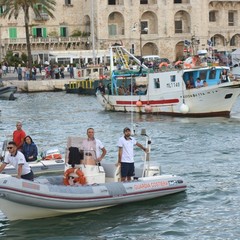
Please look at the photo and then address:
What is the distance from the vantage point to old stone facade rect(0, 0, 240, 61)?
89.1 metres

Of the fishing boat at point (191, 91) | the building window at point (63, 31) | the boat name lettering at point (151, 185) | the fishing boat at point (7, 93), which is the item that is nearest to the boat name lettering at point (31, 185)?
the boat name lettering at point (151, 185)

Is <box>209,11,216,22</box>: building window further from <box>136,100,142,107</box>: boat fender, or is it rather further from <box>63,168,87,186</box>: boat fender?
<box>63,168,87,186</box>: boat fender

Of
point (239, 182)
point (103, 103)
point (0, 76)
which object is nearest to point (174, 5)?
point (0, 76)

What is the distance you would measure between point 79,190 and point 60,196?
52cm

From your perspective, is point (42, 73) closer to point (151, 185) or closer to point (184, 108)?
point (184, 108)

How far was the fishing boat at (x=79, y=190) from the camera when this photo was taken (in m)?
17.2

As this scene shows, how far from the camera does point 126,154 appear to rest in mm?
18891

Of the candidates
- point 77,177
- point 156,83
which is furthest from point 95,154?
point 156,83

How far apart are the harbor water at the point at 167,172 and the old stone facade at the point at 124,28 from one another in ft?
147

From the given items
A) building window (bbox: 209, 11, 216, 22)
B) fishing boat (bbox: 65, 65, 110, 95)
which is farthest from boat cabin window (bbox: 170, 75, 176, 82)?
building window (bbox: 209, 11, 216, 22)

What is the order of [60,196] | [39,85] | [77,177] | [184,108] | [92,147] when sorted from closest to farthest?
[60,196] < [77,177] < [92,147] < [184,108] < [39,85]

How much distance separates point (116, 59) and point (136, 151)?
29.6 m

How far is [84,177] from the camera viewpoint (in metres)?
18.6

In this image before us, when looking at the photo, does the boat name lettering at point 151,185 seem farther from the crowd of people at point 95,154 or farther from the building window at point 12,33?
the building window at point 12,33
